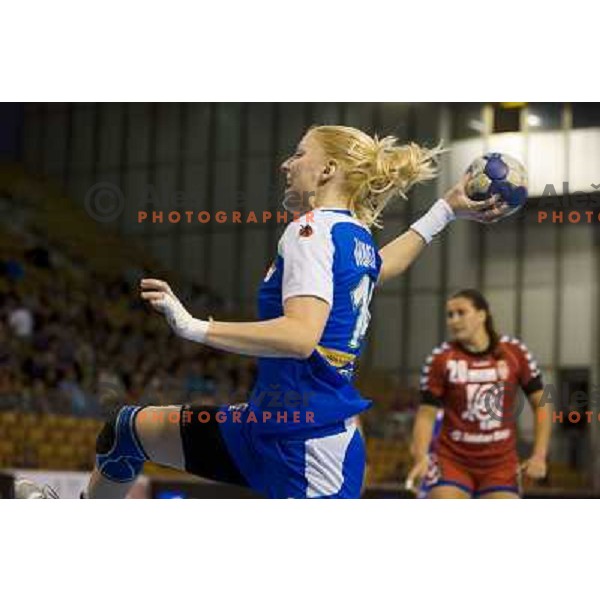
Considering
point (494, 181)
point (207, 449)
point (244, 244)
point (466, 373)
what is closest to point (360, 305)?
point (207, 449)

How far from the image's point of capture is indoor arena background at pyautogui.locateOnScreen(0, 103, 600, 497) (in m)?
17.3

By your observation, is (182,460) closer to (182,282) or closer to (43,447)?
(43,447)

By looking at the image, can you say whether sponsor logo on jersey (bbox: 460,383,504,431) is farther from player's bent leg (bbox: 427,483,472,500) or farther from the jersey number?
the jersey number

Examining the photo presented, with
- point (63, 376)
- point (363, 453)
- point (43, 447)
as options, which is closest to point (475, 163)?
point (363, 453)

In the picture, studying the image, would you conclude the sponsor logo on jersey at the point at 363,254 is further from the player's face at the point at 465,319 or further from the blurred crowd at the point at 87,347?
the blurred crowd at the point at 87,347

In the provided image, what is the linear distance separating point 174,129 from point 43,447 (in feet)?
20.0

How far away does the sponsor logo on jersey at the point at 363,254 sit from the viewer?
4.66m

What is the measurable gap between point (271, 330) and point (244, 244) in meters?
15.2

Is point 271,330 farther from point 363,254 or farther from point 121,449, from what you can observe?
point 121,449

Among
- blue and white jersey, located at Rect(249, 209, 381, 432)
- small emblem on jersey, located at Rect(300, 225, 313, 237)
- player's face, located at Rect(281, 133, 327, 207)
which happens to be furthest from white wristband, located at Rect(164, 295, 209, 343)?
player's face, located at Rect(281, 133, 327, 207)

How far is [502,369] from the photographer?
325 inches

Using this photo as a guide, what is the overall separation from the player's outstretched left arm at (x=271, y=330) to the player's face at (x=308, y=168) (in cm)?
67

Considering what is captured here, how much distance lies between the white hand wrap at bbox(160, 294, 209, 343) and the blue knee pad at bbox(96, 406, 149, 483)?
0.64 metres

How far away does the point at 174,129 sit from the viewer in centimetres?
1836
